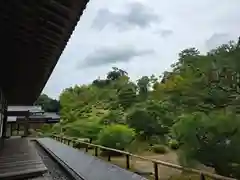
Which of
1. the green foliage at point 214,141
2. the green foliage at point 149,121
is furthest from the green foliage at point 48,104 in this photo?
the green foliage at point 214,141

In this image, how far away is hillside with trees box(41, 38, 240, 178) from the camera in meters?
7.89

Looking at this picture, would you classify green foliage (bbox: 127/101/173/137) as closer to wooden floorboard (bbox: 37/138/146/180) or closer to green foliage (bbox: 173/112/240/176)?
wooden floorboard (bbox: 37/138/146/180)

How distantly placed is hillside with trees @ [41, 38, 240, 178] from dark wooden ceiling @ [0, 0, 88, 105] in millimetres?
4450

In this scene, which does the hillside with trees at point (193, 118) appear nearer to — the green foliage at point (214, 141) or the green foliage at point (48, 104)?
the green foliage at point (214, 141)

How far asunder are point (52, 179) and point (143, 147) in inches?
345

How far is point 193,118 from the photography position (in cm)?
869

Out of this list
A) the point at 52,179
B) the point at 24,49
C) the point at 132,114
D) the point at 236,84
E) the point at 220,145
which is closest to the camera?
the point at 24,49

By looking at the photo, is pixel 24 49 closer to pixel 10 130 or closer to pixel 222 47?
pixel 222 47

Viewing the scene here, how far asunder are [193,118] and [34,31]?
5.90 m

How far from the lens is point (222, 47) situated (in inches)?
518

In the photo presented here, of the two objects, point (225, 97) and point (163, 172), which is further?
point (225, 97)

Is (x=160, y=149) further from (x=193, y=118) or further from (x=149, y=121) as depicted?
(x=193, y=118)

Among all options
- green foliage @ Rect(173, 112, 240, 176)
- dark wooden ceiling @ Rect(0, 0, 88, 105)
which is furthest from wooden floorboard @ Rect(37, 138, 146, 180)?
green foliage @ Rect(173, 112, 240, 176)

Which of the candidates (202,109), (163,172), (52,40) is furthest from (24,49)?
(202,109)
